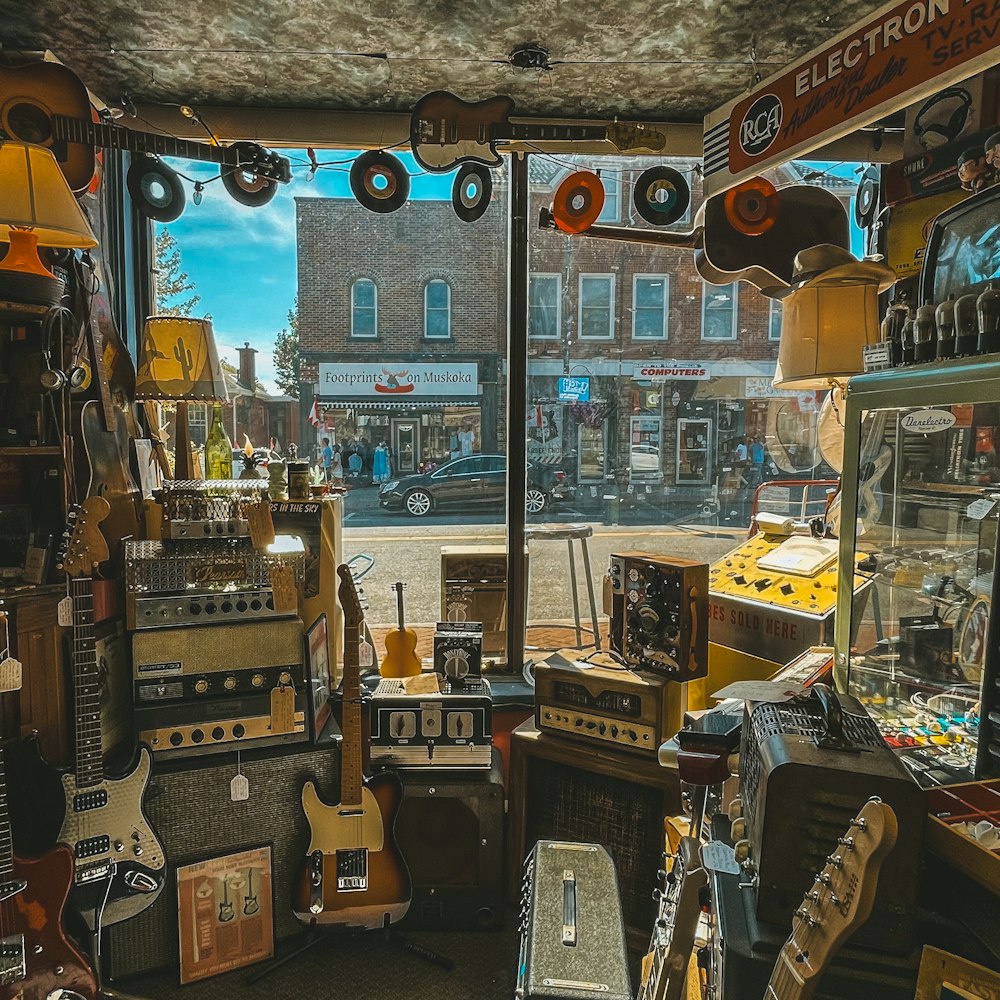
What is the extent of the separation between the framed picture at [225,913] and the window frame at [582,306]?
237 centimetres

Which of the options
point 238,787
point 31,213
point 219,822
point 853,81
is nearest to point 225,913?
point 219,822

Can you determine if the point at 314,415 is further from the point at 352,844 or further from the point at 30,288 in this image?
the point at 352,844

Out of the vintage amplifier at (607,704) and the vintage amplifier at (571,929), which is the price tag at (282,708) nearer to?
the vintage amplifier at (607,704)

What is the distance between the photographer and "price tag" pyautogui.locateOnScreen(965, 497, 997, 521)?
1513 mm

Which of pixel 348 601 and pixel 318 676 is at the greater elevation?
pixel 348 601

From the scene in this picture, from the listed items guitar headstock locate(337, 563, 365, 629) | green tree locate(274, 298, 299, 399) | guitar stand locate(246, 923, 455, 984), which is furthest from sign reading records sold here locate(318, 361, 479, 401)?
guitar stand locate(246, 923, 455, 984)

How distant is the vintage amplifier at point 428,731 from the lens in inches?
102

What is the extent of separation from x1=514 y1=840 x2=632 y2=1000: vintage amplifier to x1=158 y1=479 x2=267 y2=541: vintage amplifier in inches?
54.3

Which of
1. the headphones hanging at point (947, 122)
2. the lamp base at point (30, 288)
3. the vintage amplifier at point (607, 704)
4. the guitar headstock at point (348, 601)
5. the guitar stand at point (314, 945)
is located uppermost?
the headphones hanging at point (947, 122)

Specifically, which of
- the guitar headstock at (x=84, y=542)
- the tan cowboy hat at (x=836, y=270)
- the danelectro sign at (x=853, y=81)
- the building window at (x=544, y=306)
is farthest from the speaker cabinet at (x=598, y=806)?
the danelectro sign at (x=853, y=81)

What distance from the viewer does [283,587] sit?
2.47 metres

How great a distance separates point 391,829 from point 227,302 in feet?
7.39

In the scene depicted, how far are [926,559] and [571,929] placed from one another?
3.74 ft

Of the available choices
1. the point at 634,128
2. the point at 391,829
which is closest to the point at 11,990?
the point at 391,829
